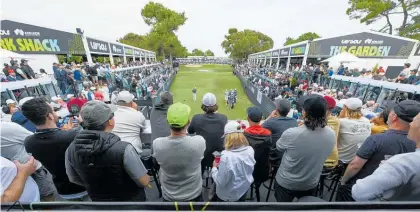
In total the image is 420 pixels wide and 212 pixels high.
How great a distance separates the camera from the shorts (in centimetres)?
189

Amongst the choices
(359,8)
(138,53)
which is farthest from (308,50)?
(138,53)

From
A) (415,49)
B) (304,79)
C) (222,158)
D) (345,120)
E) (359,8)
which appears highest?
(359,8)

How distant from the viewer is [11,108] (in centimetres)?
497

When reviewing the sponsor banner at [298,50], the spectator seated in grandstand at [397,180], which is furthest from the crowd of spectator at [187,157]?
the sponsor banner at [298,50]

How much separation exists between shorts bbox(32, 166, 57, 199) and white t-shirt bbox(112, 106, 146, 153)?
0.73 metres

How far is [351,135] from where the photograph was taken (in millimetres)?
2459

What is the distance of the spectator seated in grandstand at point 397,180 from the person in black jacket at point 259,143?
1082mm

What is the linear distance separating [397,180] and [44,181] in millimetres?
2795

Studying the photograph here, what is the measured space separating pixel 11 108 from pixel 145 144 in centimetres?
414

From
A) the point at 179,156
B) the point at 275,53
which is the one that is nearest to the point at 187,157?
the point at 179,156

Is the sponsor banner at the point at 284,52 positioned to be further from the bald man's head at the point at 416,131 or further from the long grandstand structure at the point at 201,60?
the long grandstand structure at the point at 201,60

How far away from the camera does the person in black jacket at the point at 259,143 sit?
91.8 inches

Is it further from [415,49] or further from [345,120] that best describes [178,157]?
[415,49]

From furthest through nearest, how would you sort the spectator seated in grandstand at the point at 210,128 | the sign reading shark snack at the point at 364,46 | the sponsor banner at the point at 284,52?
the sponsor banner at the point at 284,52 < the sign reading shark snack at the point at 364,46 < the spectator seated in grandstand at the point at 210,128
